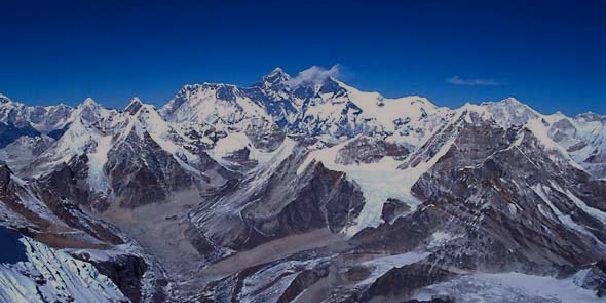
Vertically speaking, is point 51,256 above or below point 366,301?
above

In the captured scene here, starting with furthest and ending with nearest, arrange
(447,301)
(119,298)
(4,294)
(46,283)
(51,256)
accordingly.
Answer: (447,301) → (119,298) → (51,256) → (46,283) → (4,294)

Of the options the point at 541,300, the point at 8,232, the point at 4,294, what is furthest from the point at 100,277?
the point at 541,300

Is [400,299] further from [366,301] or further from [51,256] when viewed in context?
[51,256]

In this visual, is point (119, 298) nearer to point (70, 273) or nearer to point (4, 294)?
point (70, 273)

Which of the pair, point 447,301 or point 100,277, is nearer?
point 100,277

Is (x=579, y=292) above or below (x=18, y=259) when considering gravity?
below

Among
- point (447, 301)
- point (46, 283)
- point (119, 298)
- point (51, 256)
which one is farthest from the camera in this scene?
point (447, 301)

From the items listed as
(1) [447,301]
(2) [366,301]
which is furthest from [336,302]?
(1) [447,301]

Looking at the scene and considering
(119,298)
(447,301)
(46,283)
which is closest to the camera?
(46,283)

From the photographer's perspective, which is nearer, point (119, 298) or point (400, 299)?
point (119, 298)
